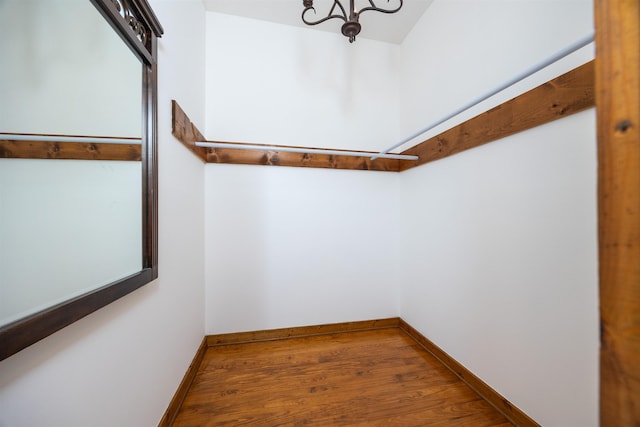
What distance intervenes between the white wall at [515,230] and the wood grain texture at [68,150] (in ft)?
6.06

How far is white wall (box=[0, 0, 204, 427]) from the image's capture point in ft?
1.72

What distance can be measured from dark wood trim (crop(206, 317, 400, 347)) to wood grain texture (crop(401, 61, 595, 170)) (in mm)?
1652

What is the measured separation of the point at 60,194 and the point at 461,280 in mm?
1996

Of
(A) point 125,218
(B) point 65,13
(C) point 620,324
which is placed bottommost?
(C) point 620,324

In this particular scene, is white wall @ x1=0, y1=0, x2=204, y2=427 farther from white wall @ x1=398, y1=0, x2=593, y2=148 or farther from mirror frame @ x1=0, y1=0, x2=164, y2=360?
white wall @ x1=398, y1=0, x2=593, y2=148

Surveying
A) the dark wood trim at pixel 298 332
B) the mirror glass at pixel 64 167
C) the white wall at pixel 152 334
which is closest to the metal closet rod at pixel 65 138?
the mirror glass at pixel 64 167

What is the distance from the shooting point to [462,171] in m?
1.49

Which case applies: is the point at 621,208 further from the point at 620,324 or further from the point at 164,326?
the point at 164,326

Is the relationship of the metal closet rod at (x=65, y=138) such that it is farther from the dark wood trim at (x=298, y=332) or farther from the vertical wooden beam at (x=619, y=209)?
the dark wood trim at (x=298, y=332)

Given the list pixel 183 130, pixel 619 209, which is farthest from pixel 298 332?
pixel 619 209

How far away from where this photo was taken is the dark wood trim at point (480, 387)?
1.12m

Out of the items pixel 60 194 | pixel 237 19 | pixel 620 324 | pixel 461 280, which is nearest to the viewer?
pixel 620 324

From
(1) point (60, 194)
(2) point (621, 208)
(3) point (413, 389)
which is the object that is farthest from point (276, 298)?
(2) point (621, 208)

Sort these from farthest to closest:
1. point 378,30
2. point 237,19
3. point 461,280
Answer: point 378,30 < point 237,19 < point 461,280
